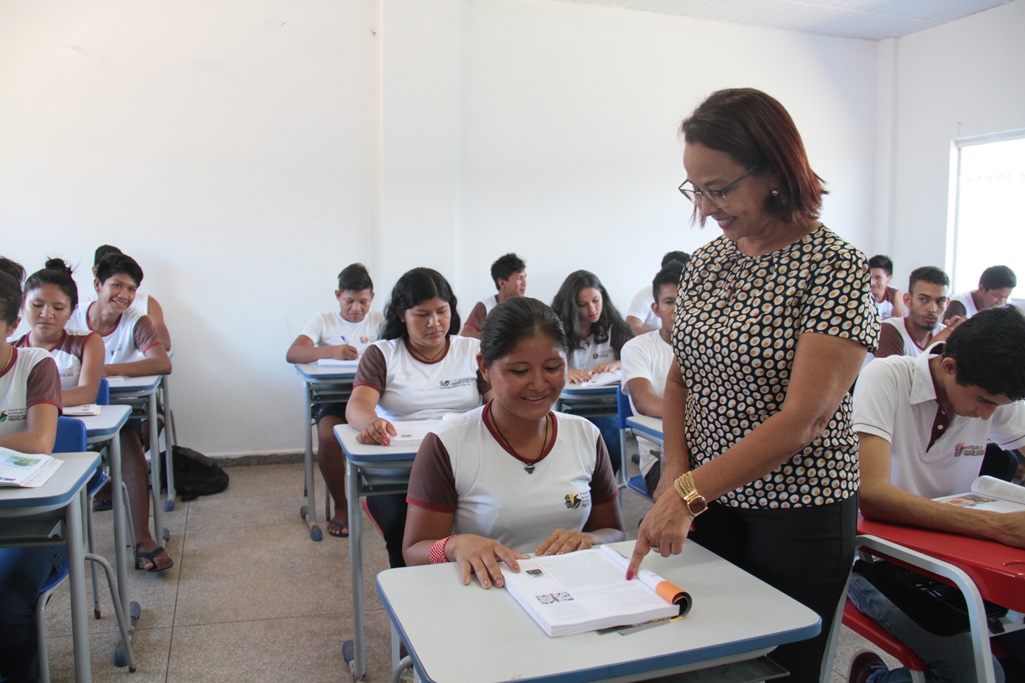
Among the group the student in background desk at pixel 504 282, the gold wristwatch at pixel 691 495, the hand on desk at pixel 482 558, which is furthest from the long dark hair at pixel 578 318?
the gold wristwatch at pixel 691 495

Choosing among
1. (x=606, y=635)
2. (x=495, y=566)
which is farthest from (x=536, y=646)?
(x=495, y=566)

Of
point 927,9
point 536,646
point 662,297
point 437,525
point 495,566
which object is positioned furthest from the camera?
point 927,9

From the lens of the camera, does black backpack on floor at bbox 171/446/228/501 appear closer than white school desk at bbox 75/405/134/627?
No

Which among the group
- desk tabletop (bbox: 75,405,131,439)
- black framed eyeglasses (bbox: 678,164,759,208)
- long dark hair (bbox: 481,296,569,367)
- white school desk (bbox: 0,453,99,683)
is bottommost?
white school desk (bbox: 0,453,99,683)

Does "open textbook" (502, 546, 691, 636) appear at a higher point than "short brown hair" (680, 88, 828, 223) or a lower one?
lower

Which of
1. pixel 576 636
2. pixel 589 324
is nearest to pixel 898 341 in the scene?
pixel 589 324

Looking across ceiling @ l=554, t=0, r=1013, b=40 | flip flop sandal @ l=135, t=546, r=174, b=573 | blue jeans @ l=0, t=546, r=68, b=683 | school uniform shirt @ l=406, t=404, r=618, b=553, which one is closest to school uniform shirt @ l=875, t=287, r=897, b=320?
ceiling @ l=554, t=0, r=1013, b=40

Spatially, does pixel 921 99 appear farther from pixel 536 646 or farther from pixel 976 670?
pixel 536 646

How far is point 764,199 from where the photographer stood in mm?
1276

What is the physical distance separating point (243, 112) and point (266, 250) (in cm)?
87

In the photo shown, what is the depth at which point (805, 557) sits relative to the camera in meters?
1.29

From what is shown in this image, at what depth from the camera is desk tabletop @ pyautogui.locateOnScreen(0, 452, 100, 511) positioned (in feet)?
5.41

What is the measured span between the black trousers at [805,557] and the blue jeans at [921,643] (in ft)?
1.21

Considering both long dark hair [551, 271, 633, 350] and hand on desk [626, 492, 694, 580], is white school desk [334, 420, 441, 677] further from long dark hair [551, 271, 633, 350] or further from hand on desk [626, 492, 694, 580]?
long dark hair [551, 271, 633, 350]
